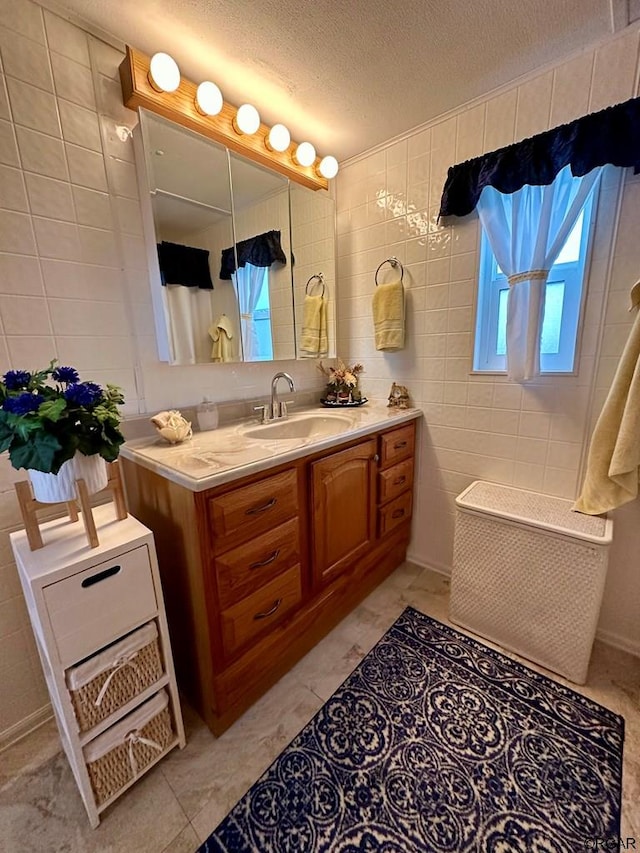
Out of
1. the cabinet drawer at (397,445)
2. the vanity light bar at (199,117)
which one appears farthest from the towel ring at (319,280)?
the cabinet drawer at (397,445)

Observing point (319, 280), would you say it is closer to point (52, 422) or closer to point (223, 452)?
point (223, 452)

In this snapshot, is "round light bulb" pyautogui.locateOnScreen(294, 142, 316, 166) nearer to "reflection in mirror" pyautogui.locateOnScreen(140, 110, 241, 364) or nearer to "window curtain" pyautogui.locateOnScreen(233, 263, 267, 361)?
"reflection in mirror" pyautogui.locateOnScreen(140, 110, 241, 364)

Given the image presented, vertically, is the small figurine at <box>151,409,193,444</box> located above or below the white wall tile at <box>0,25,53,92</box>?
below

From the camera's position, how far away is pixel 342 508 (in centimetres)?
149

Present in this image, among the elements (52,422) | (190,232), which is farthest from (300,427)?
(52,422)

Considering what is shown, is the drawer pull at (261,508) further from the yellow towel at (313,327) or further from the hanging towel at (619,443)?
the hanging towel at (619,443)

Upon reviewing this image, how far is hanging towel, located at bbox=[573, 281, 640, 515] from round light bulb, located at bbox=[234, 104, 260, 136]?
1.56 m

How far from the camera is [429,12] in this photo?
3.60 feet

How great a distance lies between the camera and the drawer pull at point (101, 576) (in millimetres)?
879

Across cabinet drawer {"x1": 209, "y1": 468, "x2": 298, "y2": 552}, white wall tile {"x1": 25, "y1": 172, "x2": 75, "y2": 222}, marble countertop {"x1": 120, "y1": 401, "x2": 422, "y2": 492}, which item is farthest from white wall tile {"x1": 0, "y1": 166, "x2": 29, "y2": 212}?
cabinet drawer {"x1": 209, "y1": 468, "x2": 298, "y2": 552}

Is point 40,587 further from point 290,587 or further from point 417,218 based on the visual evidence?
point 417,218

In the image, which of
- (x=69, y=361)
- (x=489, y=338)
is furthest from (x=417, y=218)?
(x=69, y=361)

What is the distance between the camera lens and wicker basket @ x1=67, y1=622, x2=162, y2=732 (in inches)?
34.8

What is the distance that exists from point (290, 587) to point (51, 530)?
2.55 ft
